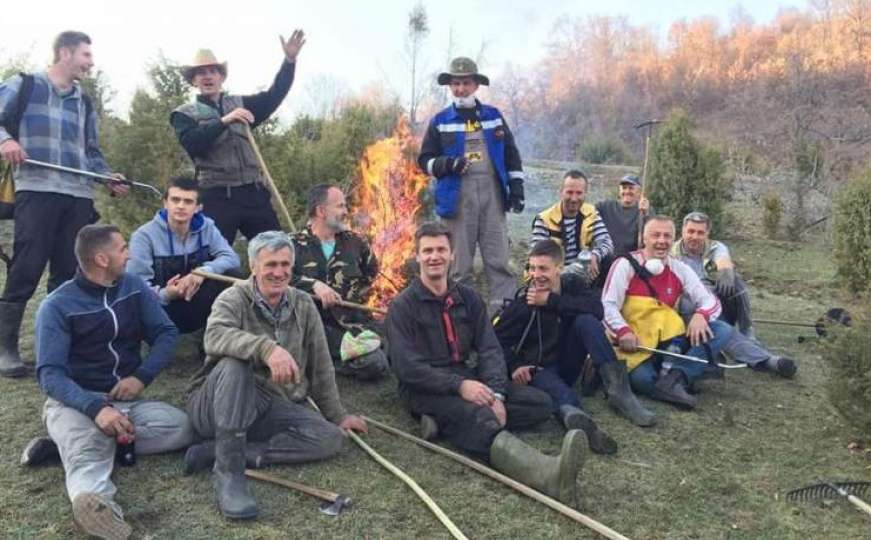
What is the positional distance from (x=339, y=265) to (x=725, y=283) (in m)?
3.06

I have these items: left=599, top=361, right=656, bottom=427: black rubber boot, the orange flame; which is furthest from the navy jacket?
left=599, top=361, right=656, bottom=427: black rubber boot

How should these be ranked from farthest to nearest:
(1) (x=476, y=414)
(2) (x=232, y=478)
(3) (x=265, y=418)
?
(1) (x=476, y=414)
(3) (x=265, y=418)
(2) (x=232, y=478)

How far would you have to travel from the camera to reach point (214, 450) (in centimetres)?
362

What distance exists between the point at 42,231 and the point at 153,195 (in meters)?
2.47

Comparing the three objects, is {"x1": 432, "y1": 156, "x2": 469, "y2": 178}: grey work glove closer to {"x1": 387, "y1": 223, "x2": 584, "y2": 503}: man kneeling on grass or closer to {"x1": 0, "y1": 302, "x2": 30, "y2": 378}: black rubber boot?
{"x1": 387, "y1": 223, "x2": 584, "y2": 503}: man kneeling on grass

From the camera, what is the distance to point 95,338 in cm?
363

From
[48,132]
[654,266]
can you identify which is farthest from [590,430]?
[48,132]

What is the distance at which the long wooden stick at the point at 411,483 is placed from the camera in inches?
123

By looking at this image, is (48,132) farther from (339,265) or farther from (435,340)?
(435,340)

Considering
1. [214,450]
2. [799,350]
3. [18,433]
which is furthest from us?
[799,350]

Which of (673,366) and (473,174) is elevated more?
(473,174)

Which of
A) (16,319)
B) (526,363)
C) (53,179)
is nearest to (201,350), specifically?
(16,319)

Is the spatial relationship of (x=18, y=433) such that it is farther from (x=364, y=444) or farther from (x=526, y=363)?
(x=526, y=363)

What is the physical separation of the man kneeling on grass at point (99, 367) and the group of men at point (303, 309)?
0.4 inches
